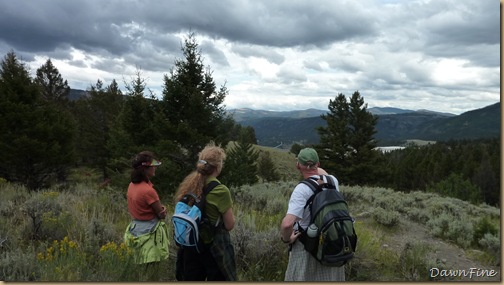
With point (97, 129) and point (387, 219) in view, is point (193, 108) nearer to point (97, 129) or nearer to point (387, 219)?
point (387, 219)

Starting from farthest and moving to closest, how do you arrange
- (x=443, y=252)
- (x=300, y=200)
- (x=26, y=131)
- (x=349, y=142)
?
(x=349, y=142), (x=26, y=131), (x=443, y=252), (x=300, y=200)

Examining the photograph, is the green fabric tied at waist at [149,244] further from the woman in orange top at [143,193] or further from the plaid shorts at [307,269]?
the plaid shorts at [307,269]

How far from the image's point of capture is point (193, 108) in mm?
11430

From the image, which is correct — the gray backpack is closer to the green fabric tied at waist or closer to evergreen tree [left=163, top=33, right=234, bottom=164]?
the green fabric tied at waist

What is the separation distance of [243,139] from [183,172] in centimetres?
2360

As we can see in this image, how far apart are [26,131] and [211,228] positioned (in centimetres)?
1417

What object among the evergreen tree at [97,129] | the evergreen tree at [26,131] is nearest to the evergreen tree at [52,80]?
the evergreen tree at [97,129]

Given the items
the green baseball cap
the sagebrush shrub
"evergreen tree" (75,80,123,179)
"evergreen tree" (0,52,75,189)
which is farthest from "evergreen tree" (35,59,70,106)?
the green baseball cap

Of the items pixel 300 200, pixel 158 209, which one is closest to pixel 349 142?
pixel 158 209

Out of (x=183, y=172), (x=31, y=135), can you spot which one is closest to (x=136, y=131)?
(x=183, y=172)

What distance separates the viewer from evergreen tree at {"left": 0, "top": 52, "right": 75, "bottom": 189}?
1417 cm

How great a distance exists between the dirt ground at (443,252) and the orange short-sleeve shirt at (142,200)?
148 inches

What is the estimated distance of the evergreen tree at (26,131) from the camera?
1417 centimetres

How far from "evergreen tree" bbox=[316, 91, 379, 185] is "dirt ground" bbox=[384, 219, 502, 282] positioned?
22.5 metres
